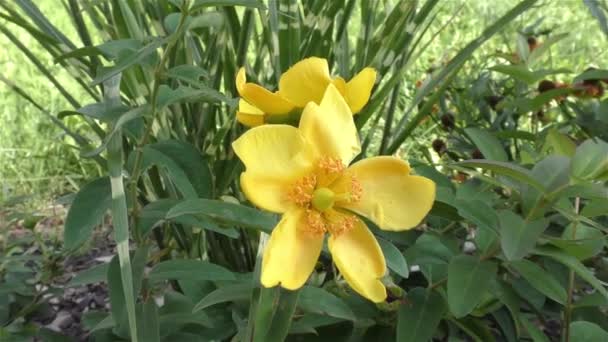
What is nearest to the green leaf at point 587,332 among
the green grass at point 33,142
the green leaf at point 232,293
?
the green leaf at point 232,293

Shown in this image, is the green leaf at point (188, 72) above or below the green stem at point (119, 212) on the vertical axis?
above

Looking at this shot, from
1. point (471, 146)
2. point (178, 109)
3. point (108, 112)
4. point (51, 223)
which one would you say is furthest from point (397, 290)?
point (51, 223)

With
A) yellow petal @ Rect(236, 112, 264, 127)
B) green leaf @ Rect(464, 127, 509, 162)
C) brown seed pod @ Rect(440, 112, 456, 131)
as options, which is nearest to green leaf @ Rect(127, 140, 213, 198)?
yellow petal @ Rect(236, 112, 264, 127)

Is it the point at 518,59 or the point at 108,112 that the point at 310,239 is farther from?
the point at 518,59

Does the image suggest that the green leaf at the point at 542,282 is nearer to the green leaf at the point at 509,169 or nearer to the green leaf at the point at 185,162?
the green leaf at the point at 509,169

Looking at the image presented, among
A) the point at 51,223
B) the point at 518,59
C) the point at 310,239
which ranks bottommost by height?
the point at 51,223

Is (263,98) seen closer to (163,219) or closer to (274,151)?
(274,151)

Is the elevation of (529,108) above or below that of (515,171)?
below
